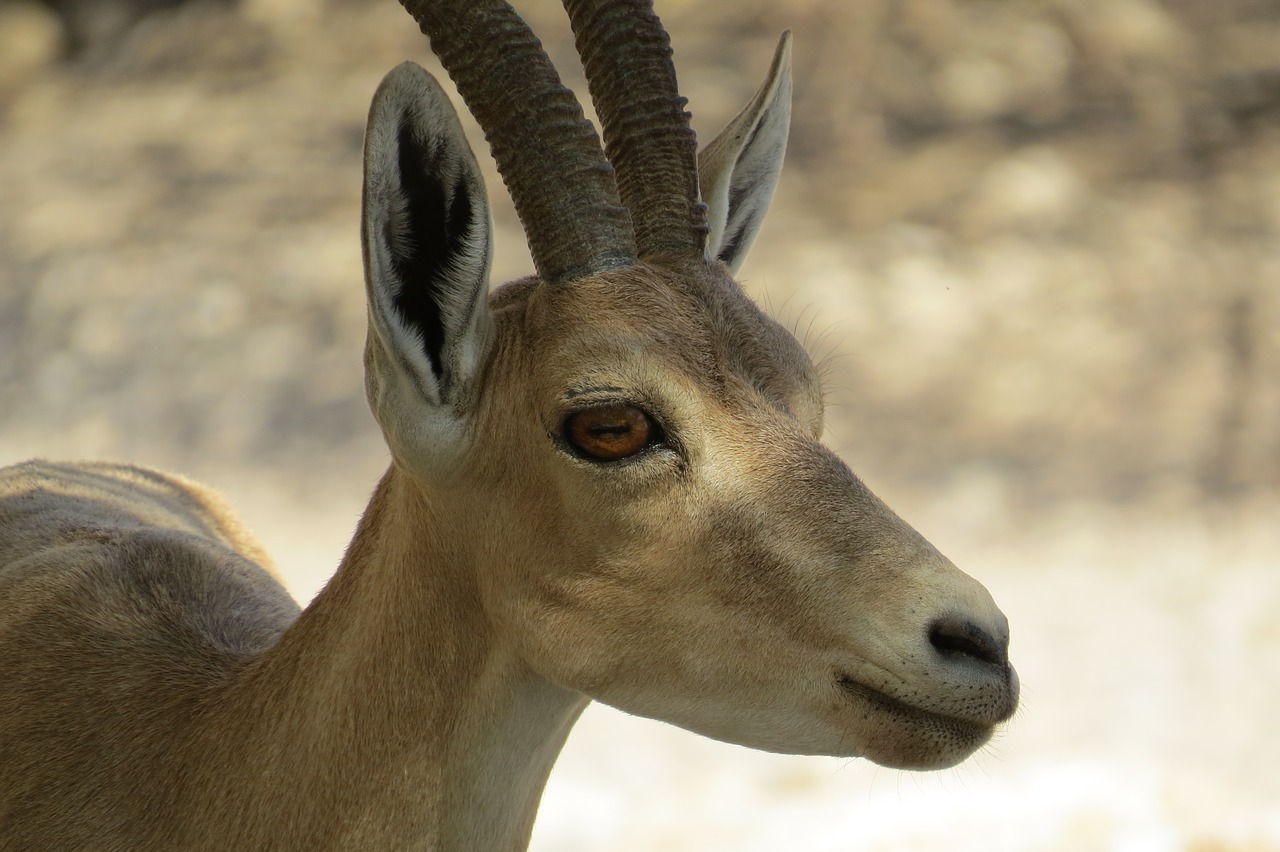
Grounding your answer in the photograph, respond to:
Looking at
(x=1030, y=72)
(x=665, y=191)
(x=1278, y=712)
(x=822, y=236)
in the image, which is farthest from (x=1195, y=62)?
(x=665, y=191)

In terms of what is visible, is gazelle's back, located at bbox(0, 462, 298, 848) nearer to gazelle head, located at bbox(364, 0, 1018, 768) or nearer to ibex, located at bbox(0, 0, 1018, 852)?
ibex, located at bbox(0, 0, 1018, 852)

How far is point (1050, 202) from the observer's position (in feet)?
29.9

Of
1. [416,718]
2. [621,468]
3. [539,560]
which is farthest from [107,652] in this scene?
[621,468]

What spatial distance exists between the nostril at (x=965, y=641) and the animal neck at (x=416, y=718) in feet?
2.73

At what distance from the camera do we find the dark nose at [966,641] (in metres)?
2.35

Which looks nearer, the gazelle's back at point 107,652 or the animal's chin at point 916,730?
the animal's chin at point 916,730

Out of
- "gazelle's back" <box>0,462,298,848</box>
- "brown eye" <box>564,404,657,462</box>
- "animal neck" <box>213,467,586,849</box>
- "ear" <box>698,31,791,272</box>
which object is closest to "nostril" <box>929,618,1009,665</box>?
"brown eye" <box>564,404,657,462</box>

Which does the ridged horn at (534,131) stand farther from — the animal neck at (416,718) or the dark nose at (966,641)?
the dark nose at (966,641)

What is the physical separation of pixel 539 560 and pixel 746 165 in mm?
1525

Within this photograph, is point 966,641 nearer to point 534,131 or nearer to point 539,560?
point 539,560

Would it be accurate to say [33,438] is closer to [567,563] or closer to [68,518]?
[68,518]

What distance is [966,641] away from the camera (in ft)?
7.79

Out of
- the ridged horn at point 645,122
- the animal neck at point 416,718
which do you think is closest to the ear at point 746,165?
the ridged horn at point 645,122

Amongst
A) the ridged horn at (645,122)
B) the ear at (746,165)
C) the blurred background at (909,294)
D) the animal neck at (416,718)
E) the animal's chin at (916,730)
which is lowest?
the animal neck at (416,718)
